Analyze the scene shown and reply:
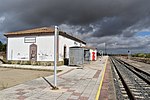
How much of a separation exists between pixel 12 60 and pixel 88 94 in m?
21.8

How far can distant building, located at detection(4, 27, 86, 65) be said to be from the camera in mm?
25562

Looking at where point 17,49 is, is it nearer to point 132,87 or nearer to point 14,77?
point 14,77

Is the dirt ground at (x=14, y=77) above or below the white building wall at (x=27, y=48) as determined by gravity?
below

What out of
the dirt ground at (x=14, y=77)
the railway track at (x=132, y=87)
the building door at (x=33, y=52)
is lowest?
the railway track at (x=132, y=87)

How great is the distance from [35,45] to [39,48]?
0.70 metres

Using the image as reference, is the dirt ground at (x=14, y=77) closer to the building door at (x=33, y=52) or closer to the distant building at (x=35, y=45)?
the distant building at (x=35, y=45)

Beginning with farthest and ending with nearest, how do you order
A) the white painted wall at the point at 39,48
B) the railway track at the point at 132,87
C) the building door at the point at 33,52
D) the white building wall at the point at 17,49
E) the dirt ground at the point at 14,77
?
the white building wall at the point at 17,49, the building door at the point at 33,52, the white painted wall at the point at 39,48, the dirt ground at the point at 14,77, the railway track at the point at 132,87

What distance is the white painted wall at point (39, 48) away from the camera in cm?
2548

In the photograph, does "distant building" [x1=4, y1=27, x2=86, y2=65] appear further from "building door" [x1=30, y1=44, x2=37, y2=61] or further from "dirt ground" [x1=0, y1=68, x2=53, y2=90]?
"dirt ground" [x1=0, y1=68, x2=53, y2=90]

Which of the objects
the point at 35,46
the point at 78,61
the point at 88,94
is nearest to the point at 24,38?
the point at 35,46

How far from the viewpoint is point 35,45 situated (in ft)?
86.5

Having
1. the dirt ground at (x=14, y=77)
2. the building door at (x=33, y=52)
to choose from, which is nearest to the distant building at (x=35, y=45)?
the building door at (x=33, y=52)

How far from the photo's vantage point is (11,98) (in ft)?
23.1

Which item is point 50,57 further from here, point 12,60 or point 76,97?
point 76,97
